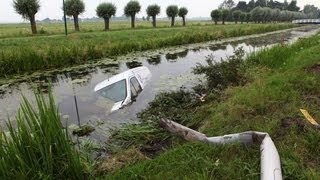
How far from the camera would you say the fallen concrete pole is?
3.93m

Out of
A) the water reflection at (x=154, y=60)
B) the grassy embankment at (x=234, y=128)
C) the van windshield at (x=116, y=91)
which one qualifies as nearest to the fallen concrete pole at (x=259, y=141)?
the grassy embankment at (x=234, y=128)

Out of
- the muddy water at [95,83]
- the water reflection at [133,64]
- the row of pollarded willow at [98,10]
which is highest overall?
the row of pollarded willow at [98,10]

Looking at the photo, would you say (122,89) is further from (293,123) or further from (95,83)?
(293,123)

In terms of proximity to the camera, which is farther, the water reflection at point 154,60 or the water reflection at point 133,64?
the water reflection at point 154,60

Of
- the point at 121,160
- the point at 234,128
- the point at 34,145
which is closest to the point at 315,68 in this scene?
the point at 234,128

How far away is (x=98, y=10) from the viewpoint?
41594mm

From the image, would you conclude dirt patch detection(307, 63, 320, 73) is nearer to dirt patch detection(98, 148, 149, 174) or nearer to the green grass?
dirt patch detection(98, 148, 149, 174)

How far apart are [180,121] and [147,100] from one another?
2653 mm

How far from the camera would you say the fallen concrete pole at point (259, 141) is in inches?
155

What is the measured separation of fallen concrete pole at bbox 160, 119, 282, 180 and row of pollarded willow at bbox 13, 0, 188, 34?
21474 mm

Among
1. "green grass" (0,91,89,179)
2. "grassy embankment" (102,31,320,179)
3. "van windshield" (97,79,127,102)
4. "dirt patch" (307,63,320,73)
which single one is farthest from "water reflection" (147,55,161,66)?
"green grass" (0,91,89,179)

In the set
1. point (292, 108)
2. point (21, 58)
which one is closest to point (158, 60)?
point (21, 58)

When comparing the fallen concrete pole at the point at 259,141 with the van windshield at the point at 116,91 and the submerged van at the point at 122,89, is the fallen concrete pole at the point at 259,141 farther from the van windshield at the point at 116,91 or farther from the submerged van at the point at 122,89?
the van windshield at the point at 116,91

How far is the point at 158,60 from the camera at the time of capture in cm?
1844
